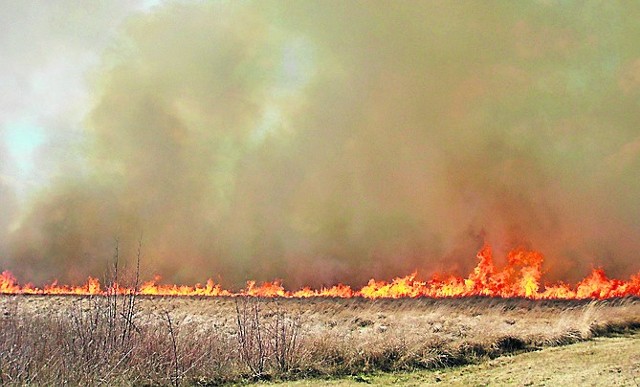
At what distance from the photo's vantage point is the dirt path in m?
10.5

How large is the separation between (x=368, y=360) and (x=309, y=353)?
5.15ft

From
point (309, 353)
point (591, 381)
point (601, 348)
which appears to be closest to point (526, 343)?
point (601, 348)

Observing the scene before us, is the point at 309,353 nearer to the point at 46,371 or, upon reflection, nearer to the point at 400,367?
the point at 400,367

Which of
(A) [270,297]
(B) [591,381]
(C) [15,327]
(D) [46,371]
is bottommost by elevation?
(B) [591,381]

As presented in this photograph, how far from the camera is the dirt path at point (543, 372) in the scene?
10539mm

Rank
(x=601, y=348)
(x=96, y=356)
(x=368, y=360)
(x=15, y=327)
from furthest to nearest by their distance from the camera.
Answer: (x=601, y=348), (x=368, y=360), (x=15, y=327), (x=96, y=356)

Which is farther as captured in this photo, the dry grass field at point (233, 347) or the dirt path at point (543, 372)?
the dirt path at point (543, 372)

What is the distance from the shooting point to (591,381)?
10.3 metres

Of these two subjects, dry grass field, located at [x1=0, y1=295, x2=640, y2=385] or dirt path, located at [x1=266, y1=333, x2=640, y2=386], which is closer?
dry grass field, located at [x1=0, y1=295, x2=640, y2=385]

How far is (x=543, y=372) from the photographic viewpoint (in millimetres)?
11547

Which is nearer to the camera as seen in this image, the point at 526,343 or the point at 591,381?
the point at 591,381

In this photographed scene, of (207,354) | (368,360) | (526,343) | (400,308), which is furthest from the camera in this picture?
(400,308)

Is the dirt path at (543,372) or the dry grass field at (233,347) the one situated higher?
the dry grass field at (233,347)

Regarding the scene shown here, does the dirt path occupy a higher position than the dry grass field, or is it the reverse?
the dry grass field
